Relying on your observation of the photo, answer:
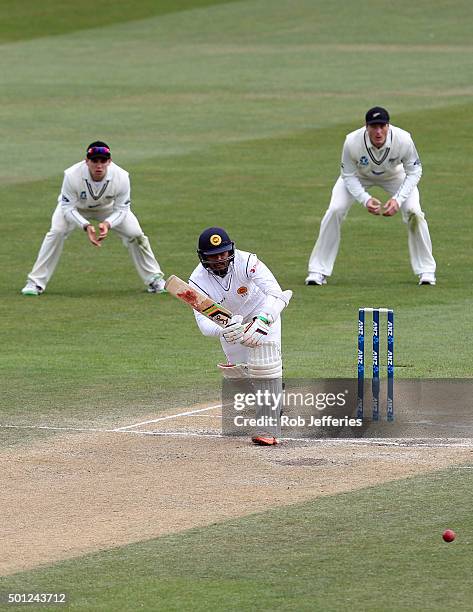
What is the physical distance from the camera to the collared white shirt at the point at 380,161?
60.7ft

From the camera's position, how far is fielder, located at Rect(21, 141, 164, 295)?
18.1m

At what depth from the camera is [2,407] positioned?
12852 mm

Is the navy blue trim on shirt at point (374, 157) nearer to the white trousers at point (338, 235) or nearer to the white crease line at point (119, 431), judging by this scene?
the white trousers at point (338, 235)

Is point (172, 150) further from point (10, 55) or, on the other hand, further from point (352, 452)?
point (352, 452)

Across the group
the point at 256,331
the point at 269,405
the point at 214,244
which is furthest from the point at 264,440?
the point at 214,244

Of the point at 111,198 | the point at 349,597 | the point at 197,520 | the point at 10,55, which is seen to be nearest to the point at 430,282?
the point at 111,198

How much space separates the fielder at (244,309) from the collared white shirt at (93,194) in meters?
6.63

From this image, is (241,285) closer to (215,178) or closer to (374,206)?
(374,206)

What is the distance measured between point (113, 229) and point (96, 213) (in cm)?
30

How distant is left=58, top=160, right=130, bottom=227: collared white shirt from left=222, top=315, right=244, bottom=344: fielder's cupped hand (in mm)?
7230

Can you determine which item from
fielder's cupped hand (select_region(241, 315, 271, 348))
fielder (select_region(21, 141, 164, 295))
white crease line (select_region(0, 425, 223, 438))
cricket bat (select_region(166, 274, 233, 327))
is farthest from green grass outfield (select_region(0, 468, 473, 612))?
fielder (select_region(21, 141, 164, 295))

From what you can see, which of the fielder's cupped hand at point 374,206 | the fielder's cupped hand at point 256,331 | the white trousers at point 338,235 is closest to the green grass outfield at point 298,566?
the fielder's cupped hand at point 256,331

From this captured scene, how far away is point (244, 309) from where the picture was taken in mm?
11820

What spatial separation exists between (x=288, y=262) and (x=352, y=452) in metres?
9.78
